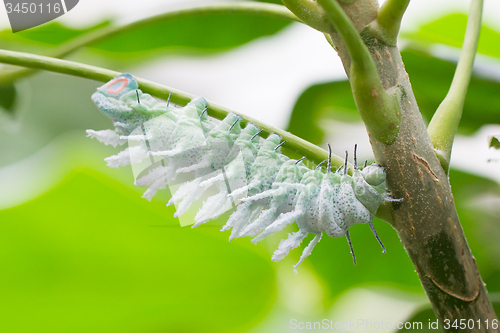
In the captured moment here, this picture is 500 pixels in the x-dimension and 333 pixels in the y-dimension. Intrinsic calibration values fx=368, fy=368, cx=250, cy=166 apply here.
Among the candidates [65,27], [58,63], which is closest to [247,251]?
[58,63]

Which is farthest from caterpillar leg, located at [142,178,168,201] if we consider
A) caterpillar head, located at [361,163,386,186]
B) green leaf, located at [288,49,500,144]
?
green leaf, located at [288,49,500,144]

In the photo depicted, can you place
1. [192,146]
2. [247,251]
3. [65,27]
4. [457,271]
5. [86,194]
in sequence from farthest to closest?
1. [65,27]
2. [247,251]
3. [86,194]
4. [192,146]
5. [457,271]

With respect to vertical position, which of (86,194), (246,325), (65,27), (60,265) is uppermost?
(65,27)

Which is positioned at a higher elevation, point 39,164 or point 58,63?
point 58,63

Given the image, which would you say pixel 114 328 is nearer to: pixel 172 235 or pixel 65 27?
pixel 172 235

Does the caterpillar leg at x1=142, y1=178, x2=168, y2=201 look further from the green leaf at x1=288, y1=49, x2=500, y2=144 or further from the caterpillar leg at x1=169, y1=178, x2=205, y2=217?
the green leaf at x1=288, y1=49, x2=500, y2=144

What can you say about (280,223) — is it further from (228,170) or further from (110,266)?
(110,266)
